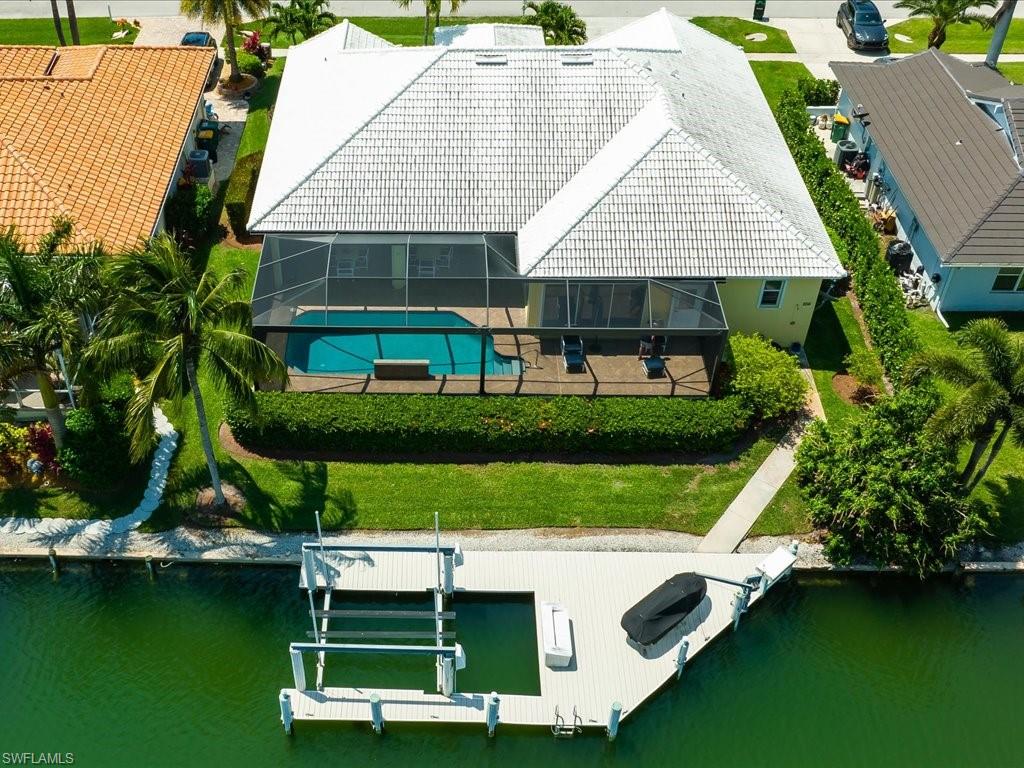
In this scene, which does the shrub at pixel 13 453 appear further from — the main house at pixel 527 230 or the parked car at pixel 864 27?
the parked car at pixel 864 27

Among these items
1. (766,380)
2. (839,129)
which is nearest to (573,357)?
(766,380)

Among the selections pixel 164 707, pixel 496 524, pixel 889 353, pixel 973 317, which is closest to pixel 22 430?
pixel 164 707

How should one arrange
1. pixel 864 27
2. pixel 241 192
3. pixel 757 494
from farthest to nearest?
pixel 864 27, pixel 241 192, pixel 757 494

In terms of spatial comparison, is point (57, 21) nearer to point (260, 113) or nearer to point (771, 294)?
point (260, 113)

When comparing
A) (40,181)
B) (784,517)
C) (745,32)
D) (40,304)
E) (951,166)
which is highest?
(40,304)

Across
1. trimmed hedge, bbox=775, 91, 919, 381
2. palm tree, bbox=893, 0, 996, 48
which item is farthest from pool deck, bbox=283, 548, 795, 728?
palm tree, bbox=893, 0, 996, 48

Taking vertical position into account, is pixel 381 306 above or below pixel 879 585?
above

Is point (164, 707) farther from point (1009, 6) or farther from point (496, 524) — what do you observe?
point (1009, 6)
